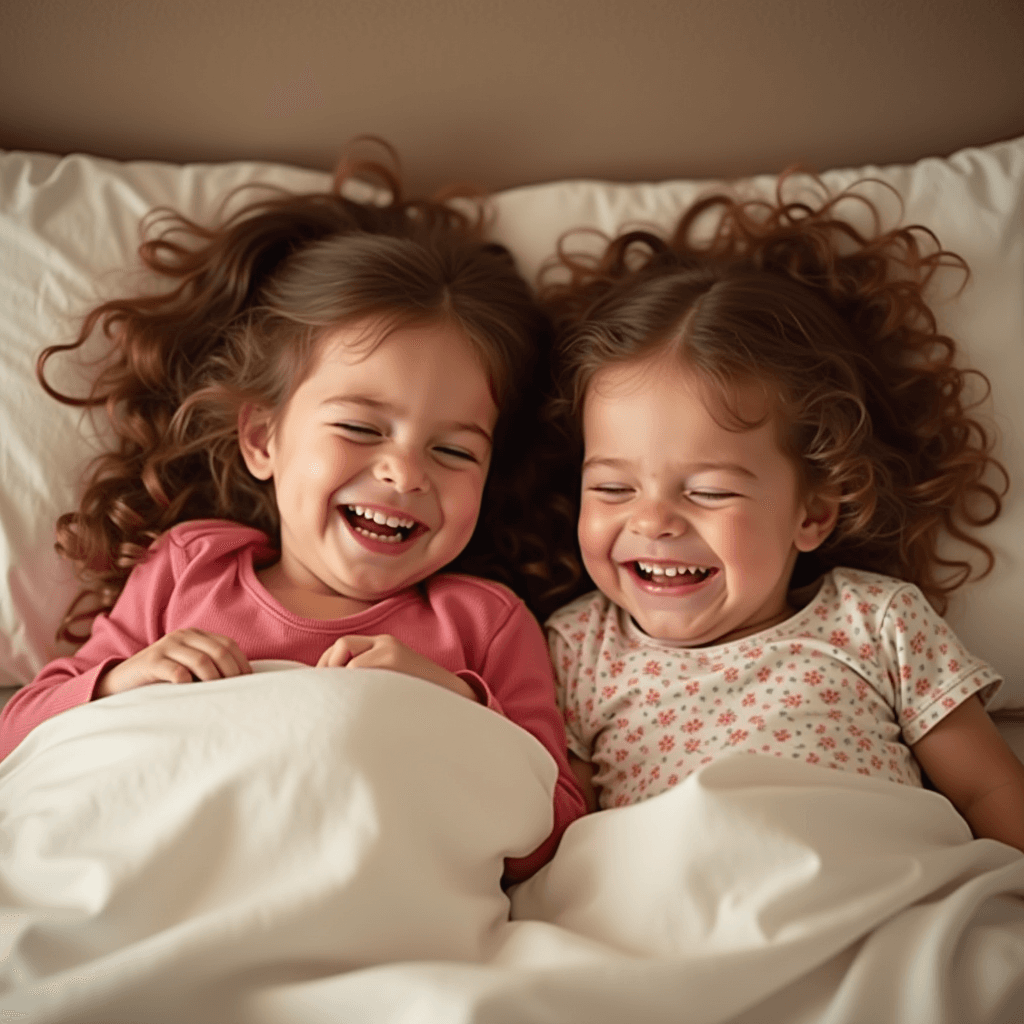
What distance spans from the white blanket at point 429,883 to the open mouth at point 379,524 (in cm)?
26

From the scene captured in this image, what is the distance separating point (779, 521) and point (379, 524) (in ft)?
1.53

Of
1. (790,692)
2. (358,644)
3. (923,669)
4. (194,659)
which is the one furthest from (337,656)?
(923,669)

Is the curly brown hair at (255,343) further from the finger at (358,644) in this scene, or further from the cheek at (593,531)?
the finger at (358,644)

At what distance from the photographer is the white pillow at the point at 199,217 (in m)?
1.28

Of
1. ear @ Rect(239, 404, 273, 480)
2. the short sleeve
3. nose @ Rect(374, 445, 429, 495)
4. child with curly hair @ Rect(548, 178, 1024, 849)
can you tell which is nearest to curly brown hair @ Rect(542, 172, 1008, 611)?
child with curly hair @ Rect(548, 178, 1024, 849)

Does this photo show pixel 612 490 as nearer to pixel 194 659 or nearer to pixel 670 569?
pixel 670 569

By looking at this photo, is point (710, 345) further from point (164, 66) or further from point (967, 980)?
point (164, 66)

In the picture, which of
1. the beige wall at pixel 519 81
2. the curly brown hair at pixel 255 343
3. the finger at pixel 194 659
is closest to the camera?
the finger at pixel 194 659

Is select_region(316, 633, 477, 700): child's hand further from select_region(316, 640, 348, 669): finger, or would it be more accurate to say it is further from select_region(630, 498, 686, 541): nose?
select_region(630, 498, 686, 541): nose

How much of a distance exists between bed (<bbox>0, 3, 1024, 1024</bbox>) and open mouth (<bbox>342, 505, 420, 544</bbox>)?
0.21 metres

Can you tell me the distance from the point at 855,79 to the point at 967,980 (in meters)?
1.17

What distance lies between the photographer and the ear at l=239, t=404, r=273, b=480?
1.29 metres

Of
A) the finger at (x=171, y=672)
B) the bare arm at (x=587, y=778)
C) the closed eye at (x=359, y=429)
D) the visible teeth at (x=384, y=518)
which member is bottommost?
the bare arm at (x=587, y=778)

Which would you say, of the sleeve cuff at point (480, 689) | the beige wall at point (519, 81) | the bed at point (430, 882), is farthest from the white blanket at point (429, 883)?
the beige wall at point (519, 81)
